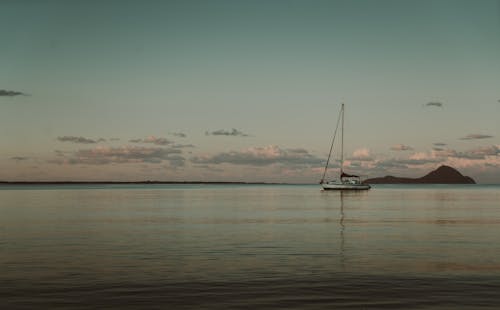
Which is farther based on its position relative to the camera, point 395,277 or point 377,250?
point 377,250

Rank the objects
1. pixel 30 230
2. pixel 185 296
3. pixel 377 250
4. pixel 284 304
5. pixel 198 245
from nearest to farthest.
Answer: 1. pixel 284 304
2. pixel 185 296
3. pixel 377 250
4. pixel 198 245
5. pixel 30 230

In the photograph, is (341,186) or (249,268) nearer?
(249,268)

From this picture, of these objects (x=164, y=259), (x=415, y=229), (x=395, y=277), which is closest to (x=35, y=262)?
(x=164, y=259)

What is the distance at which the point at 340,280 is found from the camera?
25078 millimetres

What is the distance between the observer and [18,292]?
2258 cm

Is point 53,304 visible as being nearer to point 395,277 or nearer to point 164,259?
point 164,259

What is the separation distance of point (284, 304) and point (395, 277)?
314 inches

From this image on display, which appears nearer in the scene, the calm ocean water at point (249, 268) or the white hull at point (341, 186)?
the calm ocean water at point (249, 268)

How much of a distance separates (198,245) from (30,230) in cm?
2012

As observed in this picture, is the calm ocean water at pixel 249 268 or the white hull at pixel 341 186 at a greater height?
the white hull at pixel 341 186

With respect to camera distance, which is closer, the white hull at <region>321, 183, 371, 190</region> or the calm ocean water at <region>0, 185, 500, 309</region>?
the calm ocean water at <region>0, 185, 500, 309</region>

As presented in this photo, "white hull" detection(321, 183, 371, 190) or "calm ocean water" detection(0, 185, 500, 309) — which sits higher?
"white hull" detection(321, 183, 371, 190)

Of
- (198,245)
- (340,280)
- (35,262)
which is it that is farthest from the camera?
(198,245)

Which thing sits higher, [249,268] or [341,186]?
[341,186]
